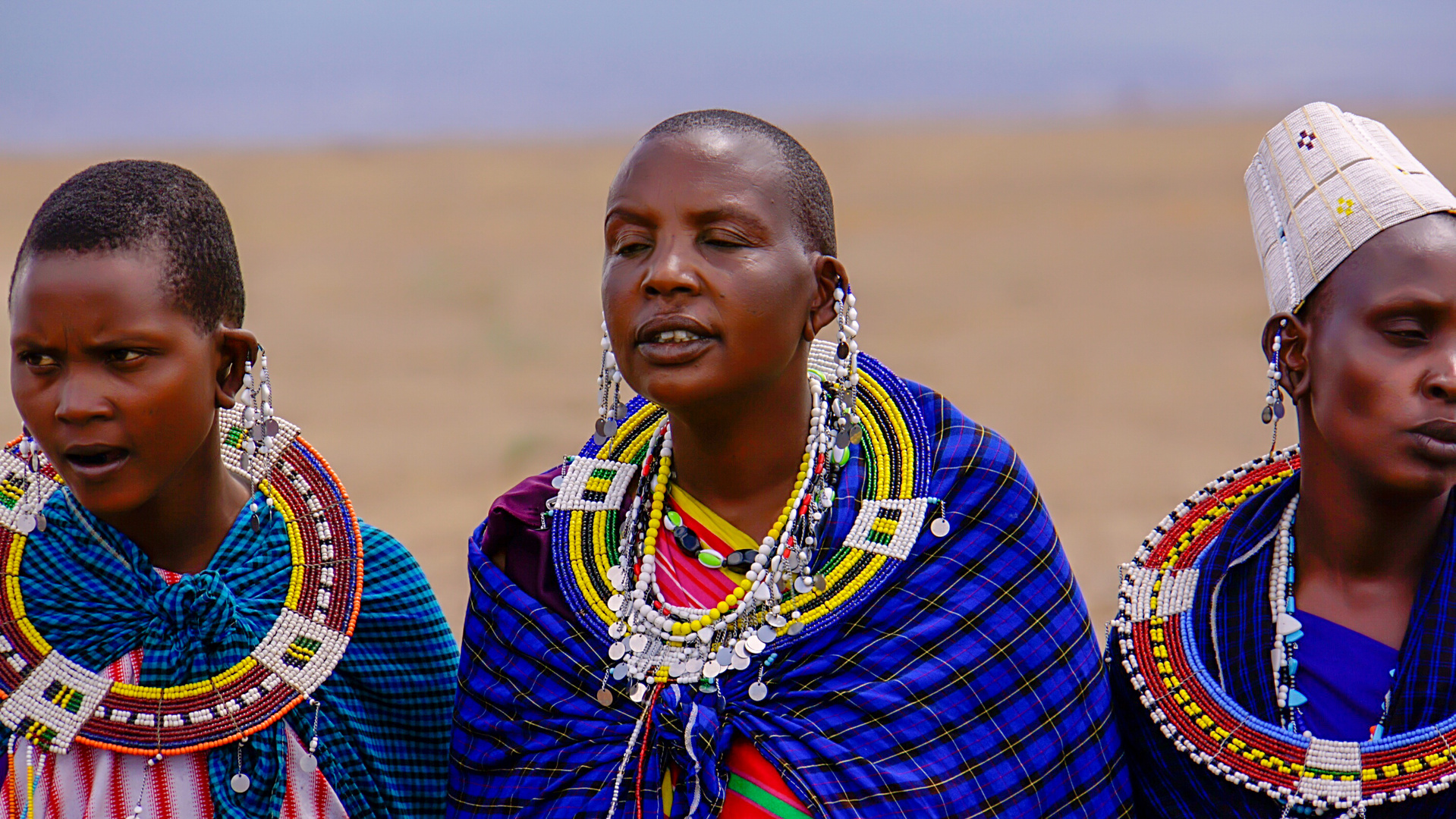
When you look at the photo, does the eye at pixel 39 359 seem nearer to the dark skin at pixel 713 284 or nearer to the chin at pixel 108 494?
the chin at pixel 108 494

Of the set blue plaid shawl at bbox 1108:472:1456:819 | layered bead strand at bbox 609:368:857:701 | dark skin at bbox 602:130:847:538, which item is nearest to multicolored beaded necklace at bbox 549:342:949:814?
layered bead strand at bbox 609:368:857:701

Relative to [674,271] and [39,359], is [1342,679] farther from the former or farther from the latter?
[39,359]

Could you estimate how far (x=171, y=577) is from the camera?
369 centimetres

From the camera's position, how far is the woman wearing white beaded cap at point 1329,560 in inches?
131

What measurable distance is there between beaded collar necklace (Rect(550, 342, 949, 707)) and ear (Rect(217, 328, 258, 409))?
0.78 metres

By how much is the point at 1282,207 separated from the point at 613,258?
1.54 metres

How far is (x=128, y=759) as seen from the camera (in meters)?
3.60

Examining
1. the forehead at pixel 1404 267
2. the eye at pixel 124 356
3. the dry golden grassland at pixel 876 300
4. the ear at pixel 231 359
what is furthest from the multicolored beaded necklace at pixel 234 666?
the dry golden grassland at pixel 876 300

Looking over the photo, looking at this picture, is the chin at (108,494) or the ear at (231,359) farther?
the ear at (231,359)

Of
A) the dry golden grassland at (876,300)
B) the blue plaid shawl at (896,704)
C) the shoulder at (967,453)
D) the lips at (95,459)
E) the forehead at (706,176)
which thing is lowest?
the blue plaid shawl at (896,704)

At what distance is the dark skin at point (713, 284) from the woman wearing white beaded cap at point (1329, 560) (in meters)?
0.99

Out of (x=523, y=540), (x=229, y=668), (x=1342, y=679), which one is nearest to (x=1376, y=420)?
(x=1342, y=679)

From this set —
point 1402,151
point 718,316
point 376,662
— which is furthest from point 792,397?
point 1402,151

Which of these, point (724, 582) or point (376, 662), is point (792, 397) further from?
point (376, 662)
